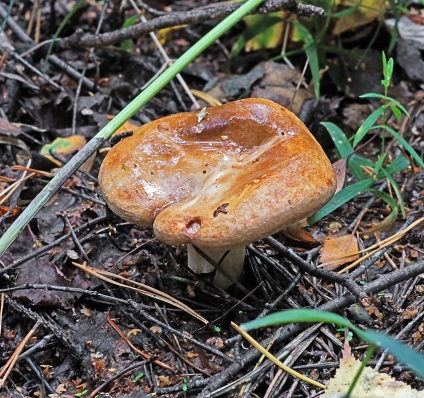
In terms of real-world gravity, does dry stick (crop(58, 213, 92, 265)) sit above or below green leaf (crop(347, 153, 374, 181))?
below

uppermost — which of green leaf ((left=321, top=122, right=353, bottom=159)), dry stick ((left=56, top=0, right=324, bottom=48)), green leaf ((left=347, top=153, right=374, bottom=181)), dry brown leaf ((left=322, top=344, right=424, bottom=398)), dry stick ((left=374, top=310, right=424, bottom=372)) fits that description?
dry stick ((left=56, top=0, right=324, bottom=48))

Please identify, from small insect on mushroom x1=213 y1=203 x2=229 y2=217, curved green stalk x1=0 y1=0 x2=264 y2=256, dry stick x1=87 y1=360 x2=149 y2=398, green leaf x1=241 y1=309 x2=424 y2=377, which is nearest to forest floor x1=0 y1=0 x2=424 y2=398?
dry stick x1=87 y1=360 x2=149 y2=398

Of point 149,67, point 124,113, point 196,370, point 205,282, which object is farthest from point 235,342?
point 149,67

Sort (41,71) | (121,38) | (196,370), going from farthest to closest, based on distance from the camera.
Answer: (41,71) → (121,38) → (196,370)

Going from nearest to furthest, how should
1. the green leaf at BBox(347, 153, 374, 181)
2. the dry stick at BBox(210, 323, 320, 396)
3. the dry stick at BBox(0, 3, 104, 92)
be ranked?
the dry stick at BBox(210, 323, 320, 396) → the green leaf at BBox(347, 153, 374, 181) → the dry stick at BBox(0, 3, 104, 92)

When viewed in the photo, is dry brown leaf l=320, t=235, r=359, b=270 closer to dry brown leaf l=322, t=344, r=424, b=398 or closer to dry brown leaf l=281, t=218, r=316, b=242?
dry brown leaf l=281, t=218, r=316, b=242

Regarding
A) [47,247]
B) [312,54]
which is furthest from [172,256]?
[312,54]

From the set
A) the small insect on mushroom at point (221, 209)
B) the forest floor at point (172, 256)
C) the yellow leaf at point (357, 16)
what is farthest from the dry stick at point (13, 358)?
the yellow leaf at point (357, 16)

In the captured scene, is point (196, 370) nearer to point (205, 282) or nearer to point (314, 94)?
point (205, 282)
